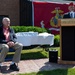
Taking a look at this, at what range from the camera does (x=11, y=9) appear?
61.5ft

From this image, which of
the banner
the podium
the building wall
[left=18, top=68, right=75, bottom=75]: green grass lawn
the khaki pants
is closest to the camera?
[left=18, top=68, right=75, bottom=75]: green grass lawn

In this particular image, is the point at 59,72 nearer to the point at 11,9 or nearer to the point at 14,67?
the point at 14,67

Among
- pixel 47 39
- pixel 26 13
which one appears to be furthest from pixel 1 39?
pixel 26 13

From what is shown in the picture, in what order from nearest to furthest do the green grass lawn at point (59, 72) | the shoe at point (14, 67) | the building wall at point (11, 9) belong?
the green grass lawn at point (59, 72), the shoe at point (14, 67), the building wall at point (11, 9)

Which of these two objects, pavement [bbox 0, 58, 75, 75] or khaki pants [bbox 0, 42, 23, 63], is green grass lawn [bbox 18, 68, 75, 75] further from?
khaki pants [bbox 0, 42, 23, 63]

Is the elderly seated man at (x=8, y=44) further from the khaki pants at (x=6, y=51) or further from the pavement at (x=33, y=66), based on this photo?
the pavement at (x=33, y=66)

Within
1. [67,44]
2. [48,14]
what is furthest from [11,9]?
[67,44]

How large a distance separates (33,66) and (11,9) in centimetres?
1041

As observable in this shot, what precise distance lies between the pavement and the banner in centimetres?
756

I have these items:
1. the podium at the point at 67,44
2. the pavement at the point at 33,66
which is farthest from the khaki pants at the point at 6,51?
the podium at the point at 67,44

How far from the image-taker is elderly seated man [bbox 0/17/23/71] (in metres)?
8.04

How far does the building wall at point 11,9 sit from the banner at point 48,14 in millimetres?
2060

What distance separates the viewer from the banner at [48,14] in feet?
56.4

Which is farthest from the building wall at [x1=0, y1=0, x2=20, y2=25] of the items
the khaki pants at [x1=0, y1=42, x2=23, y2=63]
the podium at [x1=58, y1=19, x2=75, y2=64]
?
the khaki pants at [x1=0, y1=42, x2=23, y2=63]
